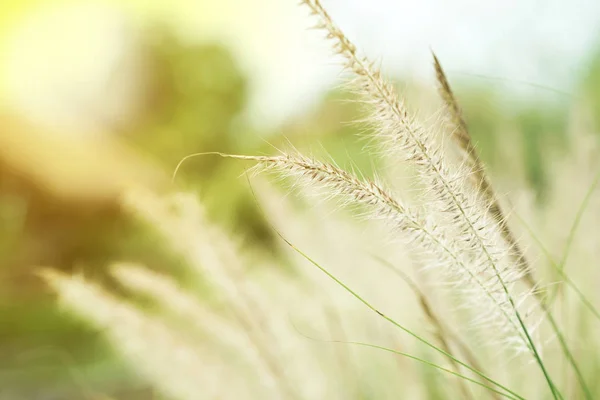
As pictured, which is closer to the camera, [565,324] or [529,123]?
[565,324]

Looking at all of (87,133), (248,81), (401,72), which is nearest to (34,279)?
(87,133)

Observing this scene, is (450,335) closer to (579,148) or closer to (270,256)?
(579,148)

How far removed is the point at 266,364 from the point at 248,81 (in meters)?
2.39

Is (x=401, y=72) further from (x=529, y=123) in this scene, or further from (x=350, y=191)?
(x=529, y=123)

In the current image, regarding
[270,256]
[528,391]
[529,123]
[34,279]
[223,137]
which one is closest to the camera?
[528,391]

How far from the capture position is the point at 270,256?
93 centimetres

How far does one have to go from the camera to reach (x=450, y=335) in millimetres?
357

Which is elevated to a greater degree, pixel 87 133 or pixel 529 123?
pixel 87 133

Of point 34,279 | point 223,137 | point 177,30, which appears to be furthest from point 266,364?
point 177,30

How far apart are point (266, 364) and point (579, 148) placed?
35 cm

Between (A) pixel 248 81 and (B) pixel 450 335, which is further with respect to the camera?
(A) pixel 248 81

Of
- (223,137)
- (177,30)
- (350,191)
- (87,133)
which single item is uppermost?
(177,30)

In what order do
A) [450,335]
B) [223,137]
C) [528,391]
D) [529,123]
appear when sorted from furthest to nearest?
[223,137] → [529,123] → [528,391] → [450,335]

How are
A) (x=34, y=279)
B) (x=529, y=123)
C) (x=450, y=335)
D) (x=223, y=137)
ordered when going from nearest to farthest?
(x=450, y=335) → (x=529, y=123) → (x=34, y=279) → (x=223, y=137)
